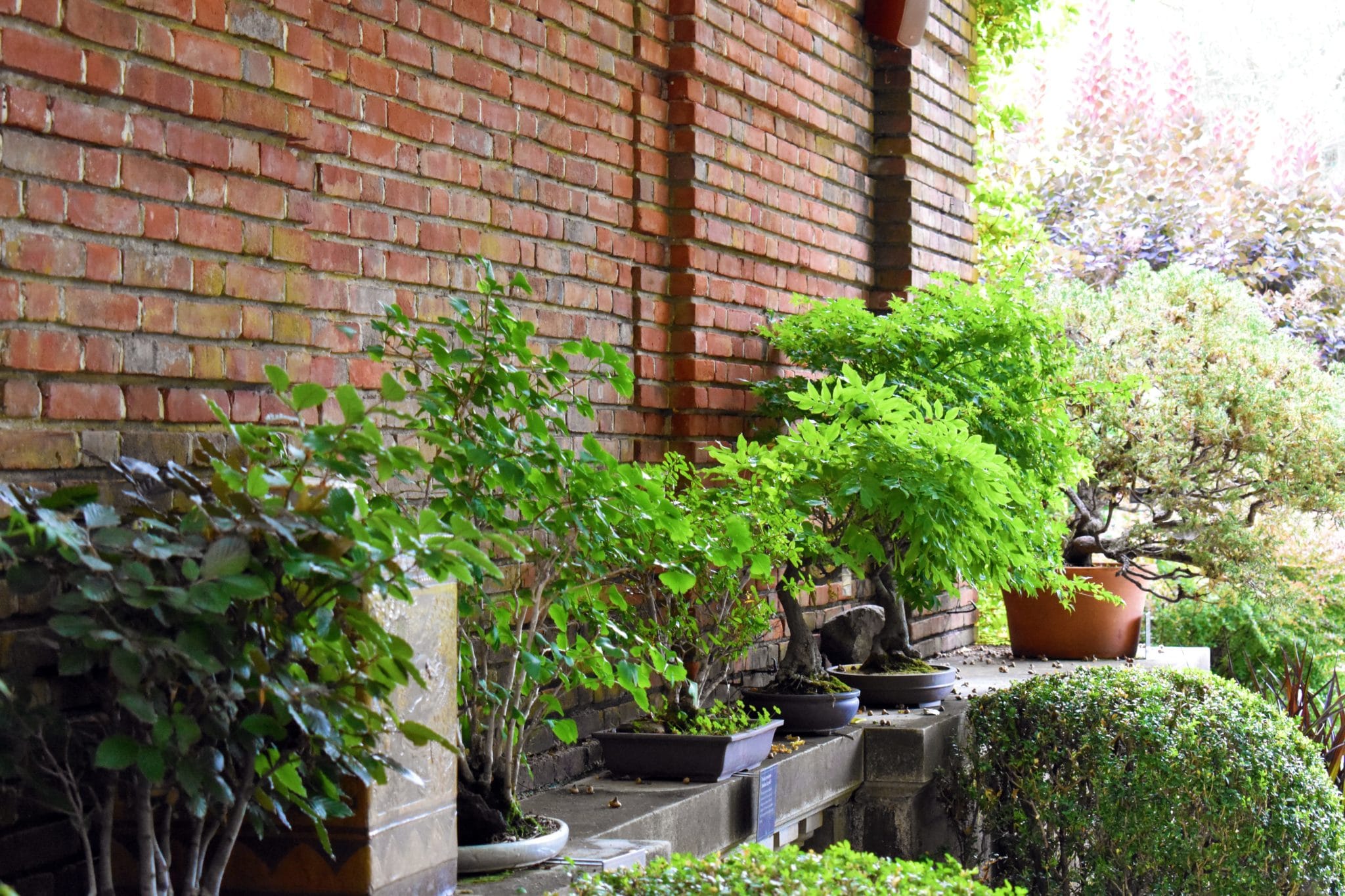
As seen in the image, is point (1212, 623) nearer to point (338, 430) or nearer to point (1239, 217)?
point (1239, 217)

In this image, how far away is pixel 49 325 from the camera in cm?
242

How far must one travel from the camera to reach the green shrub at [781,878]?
2.59 m

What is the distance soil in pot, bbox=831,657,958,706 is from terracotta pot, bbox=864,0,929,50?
2.75 meters

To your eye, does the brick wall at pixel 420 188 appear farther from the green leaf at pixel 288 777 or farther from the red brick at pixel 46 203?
the green leaf at pixel 288 777

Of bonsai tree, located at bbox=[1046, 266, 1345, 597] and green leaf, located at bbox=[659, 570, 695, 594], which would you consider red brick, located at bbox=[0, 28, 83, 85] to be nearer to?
green leaf, located at bbox=[659, 570, 695, 594]

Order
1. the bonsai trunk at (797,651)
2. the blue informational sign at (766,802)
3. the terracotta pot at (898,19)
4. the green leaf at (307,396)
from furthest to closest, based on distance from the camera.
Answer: the terracotta pot at (898,19)
the bonsai trunk at (797,651)
the blue informational sign at (766,802)
the green leaf at (307,396)

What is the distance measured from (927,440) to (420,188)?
1.63m

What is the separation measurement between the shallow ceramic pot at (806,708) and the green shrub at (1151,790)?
651 millimetres

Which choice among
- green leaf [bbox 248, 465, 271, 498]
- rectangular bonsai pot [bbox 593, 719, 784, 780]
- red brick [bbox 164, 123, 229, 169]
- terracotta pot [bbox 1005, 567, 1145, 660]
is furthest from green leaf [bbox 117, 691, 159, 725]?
terracotta pot [bbox 1005, 567, 1145, 660]

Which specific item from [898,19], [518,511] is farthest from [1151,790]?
[898,19]

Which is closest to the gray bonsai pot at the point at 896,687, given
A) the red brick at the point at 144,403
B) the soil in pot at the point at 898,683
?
the soil in pot at the point at 898,683

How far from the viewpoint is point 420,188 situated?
12.0ft

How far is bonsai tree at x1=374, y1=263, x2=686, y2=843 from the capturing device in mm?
2719

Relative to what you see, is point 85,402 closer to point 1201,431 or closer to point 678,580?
point 678,580
